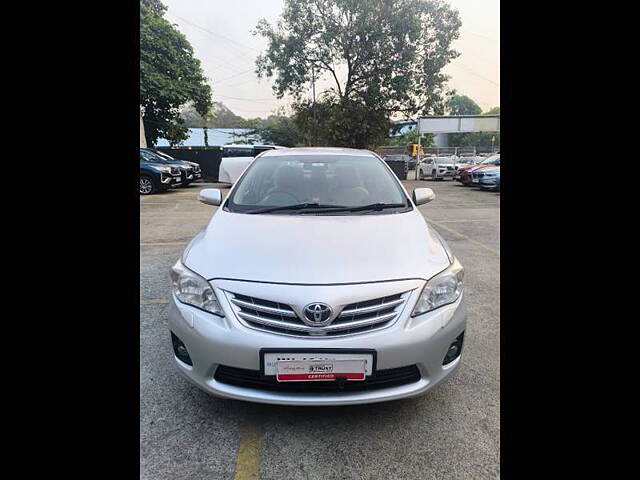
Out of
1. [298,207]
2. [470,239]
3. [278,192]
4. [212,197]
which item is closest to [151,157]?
[470,239]

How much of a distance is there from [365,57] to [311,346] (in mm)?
19872

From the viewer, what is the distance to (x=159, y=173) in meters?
12.1

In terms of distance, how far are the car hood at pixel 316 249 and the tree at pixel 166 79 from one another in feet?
62.0

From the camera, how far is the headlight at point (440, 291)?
174cm

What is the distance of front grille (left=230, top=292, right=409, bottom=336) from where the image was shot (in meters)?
1.61

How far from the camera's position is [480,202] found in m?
11.1

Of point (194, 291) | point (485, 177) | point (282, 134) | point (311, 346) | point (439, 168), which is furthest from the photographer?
point (282, 134)

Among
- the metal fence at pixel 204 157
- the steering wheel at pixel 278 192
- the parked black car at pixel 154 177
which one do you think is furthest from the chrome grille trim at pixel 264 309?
the metal fence at pixel 204 157

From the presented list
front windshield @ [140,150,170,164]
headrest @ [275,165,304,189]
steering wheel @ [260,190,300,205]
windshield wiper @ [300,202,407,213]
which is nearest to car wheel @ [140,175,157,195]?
front windshield @ [140,150,170,164]

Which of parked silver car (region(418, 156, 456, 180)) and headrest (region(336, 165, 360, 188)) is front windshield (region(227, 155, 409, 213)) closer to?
headrest (region(336, 165, 360, 188))

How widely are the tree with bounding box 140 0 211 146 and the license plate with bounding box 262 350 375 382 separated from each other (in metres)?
19.8

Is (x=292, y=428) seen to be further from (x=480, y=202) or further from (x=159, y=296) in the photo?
(x=480, y=202)

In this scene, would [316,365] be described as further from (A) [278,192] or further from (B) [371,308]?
(A) [278,192]

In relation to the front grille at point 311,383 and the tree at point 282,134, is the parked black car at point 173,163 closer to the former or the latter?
the front grille at point 311,383
